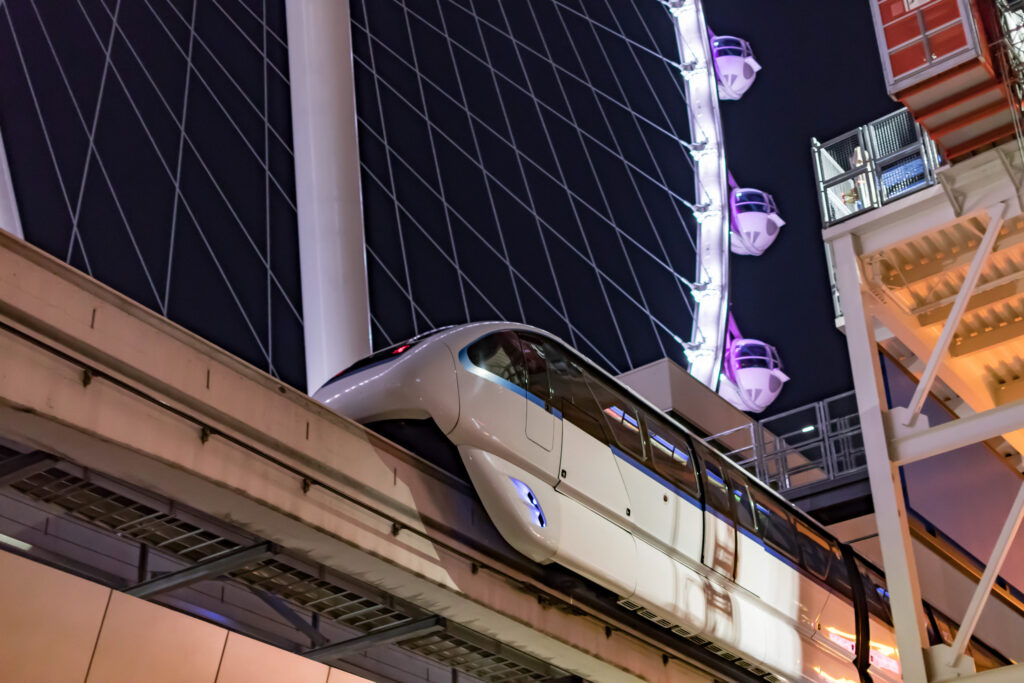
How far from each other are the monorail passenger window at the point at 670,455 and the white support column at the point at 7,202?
5.90 metres

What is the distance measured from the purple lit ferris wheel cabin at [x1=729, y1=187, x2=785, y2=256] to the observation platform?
899 inches

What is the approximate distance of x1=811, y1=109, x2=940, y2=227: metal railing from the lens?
12656 mm

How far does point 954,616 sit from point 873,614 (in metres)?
2.99

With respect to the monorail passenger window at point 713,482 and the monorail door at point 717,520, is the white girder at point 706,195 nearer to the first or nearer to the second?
the monorail passenger window at point 713,482

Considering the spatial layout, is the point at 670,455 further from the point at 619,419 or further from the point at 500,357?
the point at 500,357

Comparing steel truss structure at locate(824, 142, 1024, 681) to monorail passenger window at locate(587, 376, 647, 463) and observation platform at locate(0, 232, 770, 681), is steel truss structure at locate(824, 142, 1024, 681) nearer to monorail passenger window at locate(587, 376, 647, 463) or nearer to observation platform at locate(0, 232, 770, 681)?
observation platform at locate(0, 232, 770, 681)

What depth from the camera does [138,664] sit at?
667cm

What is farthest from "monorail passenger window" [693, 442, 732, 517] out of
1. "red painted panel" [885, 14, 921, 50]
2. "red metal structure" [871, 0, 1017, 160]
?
"red painted panel" [885, 14, 921, 50]

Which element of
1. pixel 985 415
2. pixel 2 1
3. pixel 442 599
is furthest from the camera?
pixel 2 1

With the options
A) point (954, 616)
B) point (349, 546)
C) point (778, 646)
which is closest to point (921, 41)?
point (778, 646)

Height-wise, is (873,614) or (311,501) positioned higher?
(873,614)

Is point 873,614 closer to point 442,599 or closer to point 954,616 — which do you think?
point 954,616

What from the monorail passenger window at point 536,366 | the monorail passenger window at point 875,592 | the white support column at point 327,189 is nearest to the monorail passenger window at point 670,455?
the monorail passenger window at point 536,366

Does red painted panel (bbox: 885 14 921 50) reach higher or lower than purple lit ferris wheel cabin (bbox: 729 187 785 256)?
lower
